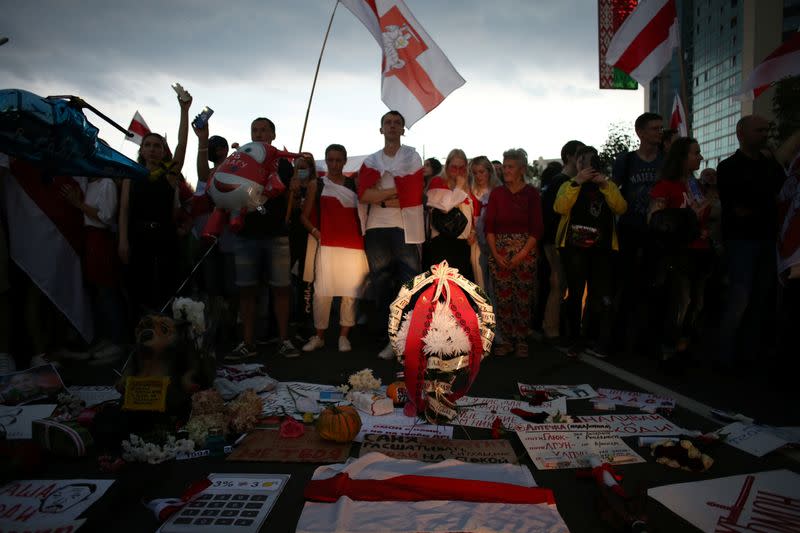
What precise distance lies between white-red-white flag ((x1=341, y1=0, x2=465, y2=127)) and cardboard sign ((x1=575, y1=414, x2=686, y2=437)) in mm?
3672

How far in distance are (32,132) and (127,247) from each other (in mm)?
2078

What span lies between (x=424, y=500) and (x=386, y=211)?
332cm

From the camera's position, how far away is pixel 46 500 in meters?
2.33

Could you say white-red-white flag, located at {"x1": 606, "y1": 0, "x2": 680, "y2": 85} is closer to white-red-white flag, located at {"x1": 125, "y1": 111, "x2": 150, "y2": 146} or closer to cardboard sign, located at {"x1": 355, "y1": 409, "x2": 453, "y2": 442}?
cardboard sign, located at {"x1": 355, "y1": 409, "x2": 453, "y2": 442}

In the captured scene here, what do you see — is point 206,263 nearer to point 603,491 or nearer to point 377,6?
point 377,6

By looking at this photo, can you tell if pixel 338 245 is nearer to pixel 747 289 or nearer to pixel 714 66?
pixel 747 289

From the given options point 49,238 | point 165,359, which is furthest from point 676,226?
point 49,238

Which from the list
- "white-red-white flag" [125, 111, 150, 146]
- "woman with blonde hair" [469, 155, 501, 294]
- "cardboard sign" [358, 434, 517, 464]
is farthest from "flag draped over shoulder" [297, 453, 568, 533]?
"white-red-white flag" [125, 111, 150, 146]

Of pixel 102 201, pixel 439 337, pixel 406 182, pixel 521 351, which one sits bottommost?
pixel 521 351

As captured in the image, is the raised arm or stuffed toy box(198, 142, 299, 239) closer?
stuffed toy box(198, 142, 299, 239)

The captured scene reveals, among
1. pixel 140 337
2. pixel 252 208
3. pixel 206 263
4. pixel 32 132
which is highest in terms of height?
pixel 32 132

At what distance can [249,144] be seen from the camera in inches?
181

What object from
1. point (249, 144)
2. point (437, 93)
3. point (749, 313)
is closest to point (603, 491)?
point (749, 313)

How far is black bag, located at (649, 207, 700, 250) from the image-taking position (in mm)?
4582
